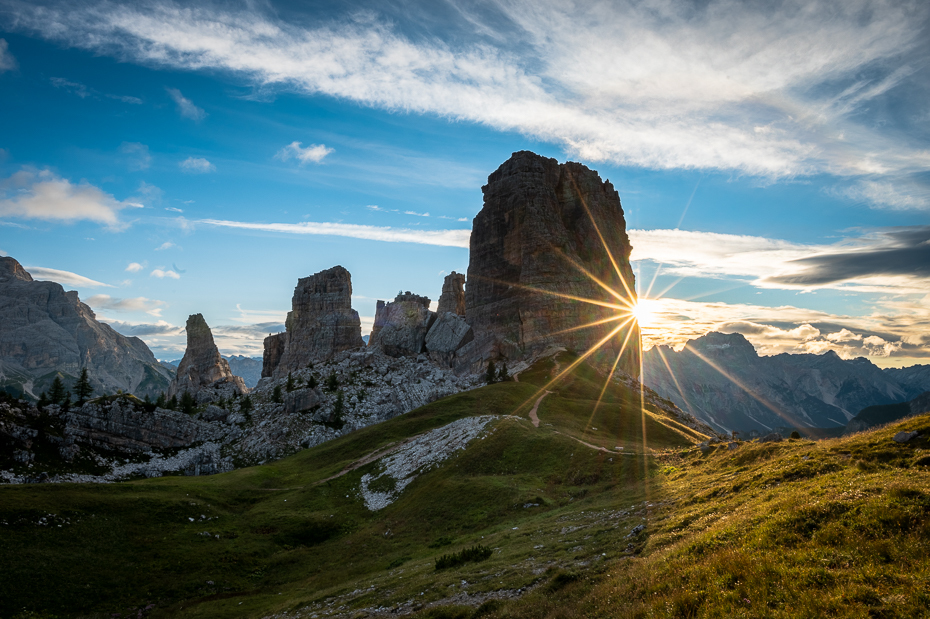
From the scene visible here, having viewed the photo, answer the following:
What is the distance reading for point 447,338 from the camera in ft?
562

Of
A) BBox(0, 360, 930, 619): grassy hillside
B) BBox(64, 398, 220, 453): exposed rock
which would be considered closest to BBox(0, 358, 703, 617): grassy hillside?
BBox(0, 360, 930, 619): grassy hillside

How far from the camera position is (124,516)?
153 ft

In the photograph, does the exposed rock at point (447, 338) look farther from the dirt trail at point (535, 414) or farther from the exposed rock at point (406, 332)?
the dirt trail at point (535, 414)

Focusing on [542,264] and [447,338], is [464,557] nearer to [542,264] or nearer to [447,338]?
[447,338]

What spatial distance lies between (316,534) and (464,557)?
2963 cm

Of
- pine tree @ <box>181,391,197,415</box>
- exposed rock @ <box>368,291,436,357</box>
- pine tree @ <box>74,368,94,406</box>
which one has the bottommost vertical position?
pine tree @ <box>181,391,197,415</box>

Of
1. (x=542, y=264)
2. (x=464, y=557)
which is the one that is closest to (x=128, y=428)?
(x=464, y=557)

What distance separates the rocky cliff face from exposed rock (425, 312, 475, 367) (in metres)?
5.17

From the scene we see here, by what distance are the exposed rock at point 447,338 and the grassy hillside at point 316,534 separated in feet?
318

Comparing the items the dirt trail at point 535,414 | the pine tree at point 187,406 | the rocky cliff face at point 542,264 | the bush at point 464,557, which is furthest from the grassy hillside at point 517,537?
the rocky cliff face at point 542,264

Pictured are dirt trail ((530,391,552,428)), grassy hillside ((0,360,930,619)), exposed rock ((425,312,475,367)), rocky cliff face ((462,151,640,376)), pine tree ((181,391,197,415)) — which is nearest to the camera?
grassy hillside ((0,360,930,619))

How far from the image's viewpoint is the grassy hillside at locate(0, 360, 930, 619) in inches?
545

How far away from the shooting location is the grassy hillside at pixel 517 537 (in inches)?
545

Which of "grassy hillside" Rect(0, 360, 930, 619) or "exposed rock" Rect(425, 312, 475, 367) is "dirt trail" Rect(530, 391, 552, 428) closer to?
"grassy hillside" Rect(0, 360, 930, 619)
